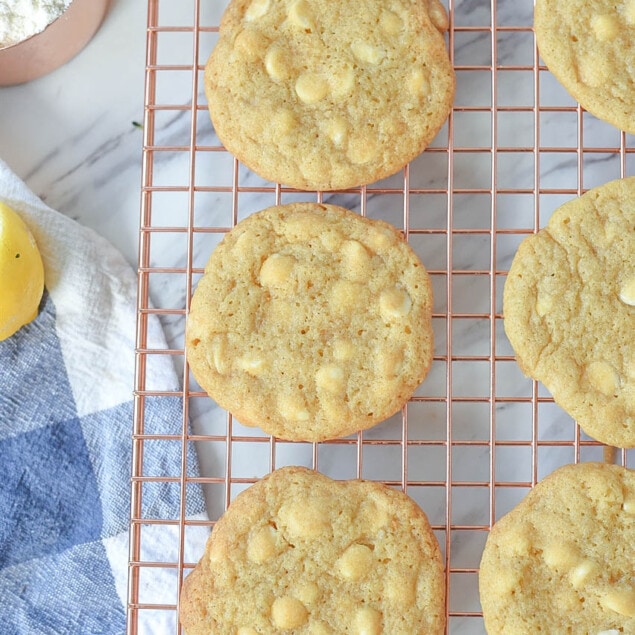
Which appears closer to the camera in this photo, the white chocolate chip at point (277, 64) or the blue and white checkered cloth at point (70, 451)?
the white chocolate chip at point (277, 64)

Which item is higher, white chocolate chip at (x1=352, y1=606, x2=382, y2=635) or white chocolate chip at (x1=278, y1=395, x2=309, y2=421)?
white chocolate chip at (x1=278, y1=395, x2=309, y2=421)

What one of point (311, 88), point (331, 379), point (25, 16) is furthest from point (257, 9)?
point (331, 379)

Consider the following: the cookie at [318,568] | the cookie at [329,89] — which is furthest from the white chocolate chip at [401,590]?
the cookie at [329,89]

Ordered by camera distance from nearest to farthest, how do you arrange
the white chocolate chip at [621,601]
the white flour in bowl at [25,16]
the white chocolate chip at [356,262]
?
the white chocolate chip at [621,601] < the white chocolate chip at [356,262] < the white flour in bowl at [25,16]

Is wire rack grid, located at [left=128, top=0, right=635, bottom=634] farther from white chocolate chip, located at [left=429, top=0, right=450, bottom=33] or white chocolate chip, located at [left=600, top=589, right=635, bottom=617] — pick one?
white chocolate chip, located at [left=600, top=589, right=635, bottom=617]

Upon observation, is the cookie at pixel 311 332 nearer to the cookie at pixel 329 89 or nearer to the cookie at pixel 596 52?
the cookie at pixel 329 89

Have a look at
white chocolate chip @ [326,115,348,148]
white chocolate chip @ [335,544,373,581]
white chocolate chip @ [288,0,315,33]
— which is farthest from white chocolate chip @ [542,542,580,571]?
white chocolate chip @ [288,0,315,33]
